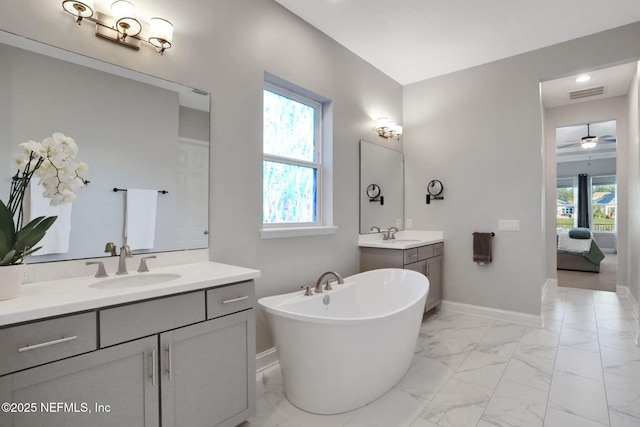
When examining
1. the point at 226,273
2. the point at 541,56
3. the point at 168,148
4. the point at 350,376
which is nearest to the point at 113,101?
the point at 168,148

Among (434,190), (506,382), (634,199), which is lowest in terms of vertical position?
(506,382)

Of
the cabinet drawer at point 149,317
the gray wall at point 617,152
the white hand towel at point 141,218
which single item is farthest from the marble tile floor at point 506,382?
the gray wall at point 617,152

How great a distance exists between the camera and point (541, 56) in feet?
11.2

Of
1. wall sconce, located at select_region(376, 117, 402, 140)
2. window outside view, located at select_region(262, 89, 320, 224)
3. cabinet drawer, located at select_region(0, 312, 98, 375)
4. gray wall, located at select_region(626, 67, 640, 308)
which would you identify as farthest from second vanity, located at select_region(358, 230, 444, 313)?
cabinet drawer, located at select_region(0, 312, 98, 375)

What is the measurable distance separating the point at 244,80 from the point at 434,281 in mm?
2939

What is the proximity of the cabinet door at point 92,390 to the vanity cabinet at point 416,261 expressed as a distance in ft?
7.77

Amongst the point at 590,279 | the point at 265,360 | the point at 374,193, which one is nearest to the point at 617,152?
the point at 590,279

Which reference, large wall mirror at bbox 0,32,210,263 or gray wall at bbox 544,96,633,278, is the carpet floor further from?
large wall mirror at bbox 0,32,210,263

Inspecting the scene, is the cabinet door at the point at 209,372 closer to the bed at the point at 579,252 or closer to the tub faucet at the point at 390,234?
the tub faucet at the point at 390,234

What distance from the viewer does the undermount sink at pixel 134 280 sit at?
1.60 meters

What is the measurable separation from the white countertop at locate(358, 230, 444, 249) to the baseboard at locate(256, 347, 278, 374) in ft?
4.77

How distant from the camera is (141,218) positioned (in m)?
1.85

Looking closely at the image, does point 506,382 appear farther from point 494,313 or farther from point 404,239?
point 404,239

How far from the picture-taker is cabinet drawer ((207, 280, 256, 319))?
1.57m
